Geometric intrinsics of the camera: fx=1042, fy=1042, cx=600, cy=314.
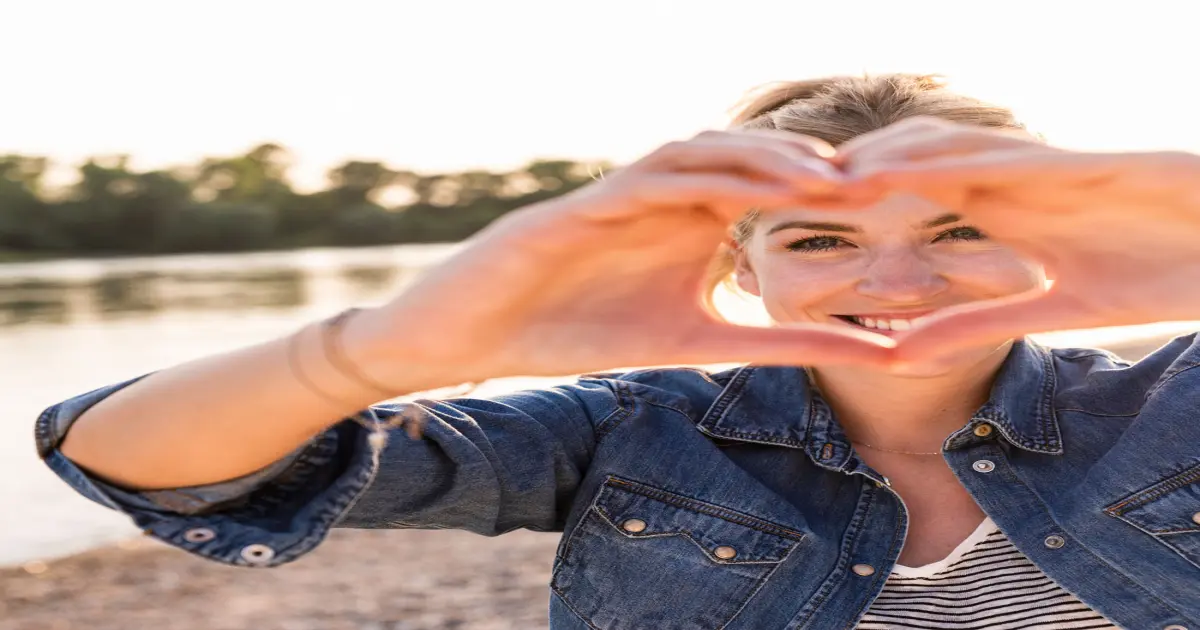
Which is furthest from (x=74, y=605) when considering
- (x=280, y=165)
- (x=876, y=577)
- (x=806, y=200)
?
(x=280, y=165)

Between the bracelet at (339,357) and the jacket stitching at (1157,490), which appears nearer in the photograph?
the bracelet at (339,357)

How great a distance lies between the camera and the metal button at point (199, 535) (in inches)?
52.2

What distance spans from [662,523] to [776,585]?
210 mm

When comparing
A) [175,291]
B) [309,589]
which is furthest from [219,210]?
[309,589]

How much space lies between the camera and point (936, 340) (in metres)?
1.20

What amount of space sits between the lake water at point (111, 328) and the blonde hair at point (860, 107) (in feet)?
1.42

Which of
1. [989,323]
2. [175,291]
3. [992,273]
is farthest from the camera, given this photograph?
[175,291]

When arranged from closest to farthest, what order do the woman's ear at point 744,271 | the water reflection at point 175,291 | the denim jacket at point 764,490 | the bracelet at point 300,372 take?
the bracelet at point 300,372
the denim jacket at point 764,490
the woman's ear at point 744,271
the water reflection at point 175,291

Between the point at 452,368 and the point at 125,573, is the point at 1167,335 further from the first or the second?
the point at 452,368

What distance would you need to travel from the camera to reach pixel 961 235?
1688mm

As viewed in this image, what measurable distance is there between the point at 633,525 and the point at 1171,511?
33.6 inches

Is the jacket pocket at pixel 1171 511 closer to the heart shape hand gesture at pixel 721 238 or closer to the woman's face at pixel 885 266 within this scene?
the woman's face at pixel 885 266

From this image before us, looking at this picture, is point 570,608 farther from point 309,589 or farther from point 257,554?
point 309,589

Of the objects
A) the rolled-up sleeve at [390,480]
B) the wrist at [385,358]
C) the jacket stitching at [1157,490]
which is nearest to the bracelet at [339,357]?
the wrist at [385,358]
